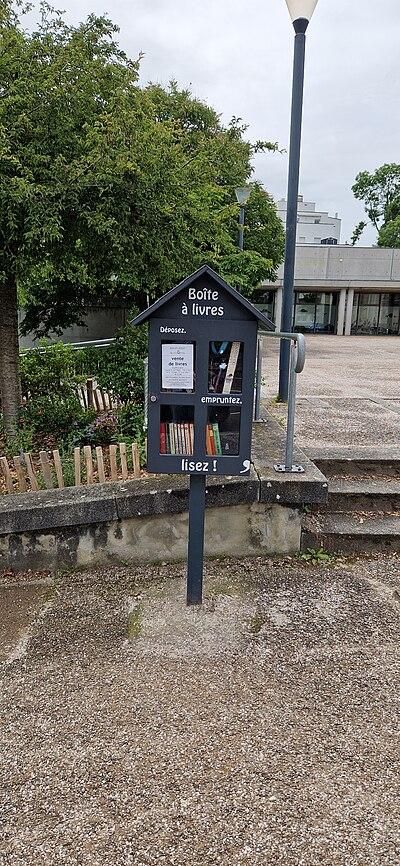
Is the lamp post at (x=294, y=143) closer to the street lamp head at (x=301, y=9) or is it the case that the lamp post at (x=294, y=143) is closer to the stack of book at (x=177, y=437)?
the street lamp head at (x=301, y=9)

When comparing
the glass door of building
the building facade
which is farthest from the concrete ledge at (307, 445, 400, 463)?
the glass door of building

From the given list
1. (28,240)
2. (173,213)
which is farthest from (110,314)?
(28,240)

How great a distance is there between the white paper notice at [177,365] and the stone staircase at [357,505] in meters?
1.55

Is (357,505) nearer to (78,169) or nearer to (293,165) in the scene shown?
(78,169)

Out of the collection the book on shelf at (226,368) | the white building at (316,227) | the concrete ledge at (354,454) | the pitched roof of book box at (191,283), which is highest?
→ the white building at (316,227)

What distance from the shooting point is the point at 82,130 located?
15.5 ft

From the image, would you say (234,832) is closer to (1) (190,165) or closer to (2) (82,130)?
(2) (82,130)

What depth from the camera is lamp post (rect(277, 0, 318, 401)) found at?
573 centimetres

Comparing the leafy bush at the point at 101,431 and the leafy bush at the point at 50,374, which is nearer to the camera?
the leafy bush at the point at 101,431

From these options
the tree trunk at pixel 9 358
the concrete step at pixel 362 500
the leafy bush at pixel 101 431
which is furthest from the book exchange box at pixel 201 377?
the tree trunk at pixel 9 358

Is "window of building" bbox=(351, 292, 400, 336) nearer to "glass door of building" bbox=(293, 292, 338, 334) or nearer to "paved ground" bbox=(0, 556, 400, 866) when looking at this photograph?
"glass door of building" bbox=(293, 292, 338, 334)

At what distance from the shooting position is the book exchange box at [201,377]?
308cm

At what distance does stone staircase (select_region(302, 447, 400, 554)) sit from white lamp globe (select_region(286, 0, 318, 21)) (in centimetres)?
438

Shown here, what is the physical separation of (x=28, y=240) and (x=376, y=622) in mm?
3403
